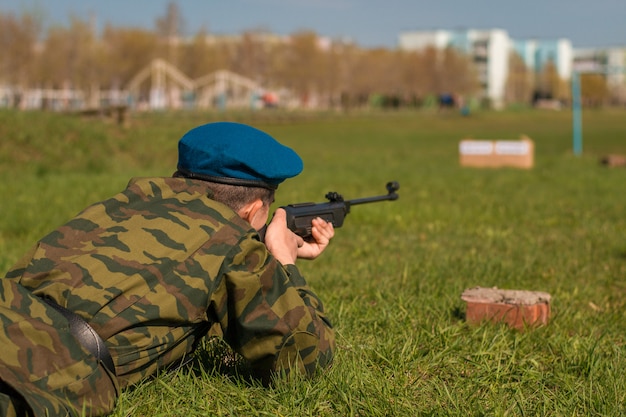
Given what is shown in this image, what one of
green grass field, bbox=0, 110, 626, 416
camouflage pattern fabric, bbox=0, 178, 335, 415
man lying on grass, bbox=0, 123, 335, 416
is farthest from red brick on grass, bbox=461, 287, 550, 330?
camouflage pattern fabric, bbox=0, 178, 335, 415

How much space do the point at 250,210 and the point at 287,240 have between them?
256mm

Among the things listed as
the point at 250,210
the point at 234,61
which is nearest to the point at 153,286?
the point at 250,210

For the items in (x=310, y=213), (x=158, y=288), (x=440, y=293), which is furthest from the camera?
(x=440, y=293)

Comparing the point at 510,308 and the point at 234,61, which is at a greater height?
the point at 234,61

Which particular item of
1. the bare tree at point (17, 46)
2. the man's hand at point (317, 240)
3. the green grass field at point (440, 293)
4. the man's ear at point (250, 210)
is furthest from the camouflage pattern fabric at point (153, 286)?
the bare tree at point (17, 46)

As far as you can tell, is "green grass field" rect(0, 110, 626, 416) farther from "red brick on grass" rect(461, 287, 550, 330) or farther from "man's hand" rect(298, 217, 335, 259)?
"man's hand" rect(298, 217, 335, 259)

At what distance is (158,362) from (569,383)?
5.96ft

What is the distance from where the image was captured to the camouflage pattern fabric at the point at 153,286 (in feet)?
8.92

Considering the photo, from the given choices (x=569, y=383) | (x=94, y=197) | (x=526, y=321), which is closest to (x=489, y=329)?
(x=526, y=321)

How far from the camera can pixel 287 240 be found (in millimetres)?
3330

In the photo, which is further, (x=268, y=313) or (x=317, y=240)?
(x=317, y=240)

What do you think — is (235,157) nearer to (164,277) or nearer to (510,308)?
(164,277)

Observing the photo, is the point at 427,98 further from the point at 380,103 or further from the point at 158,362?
the point at 158,362

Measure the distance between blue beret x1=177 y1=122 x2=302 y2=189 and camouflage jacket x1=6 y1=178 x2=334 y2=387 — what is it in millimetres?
83
